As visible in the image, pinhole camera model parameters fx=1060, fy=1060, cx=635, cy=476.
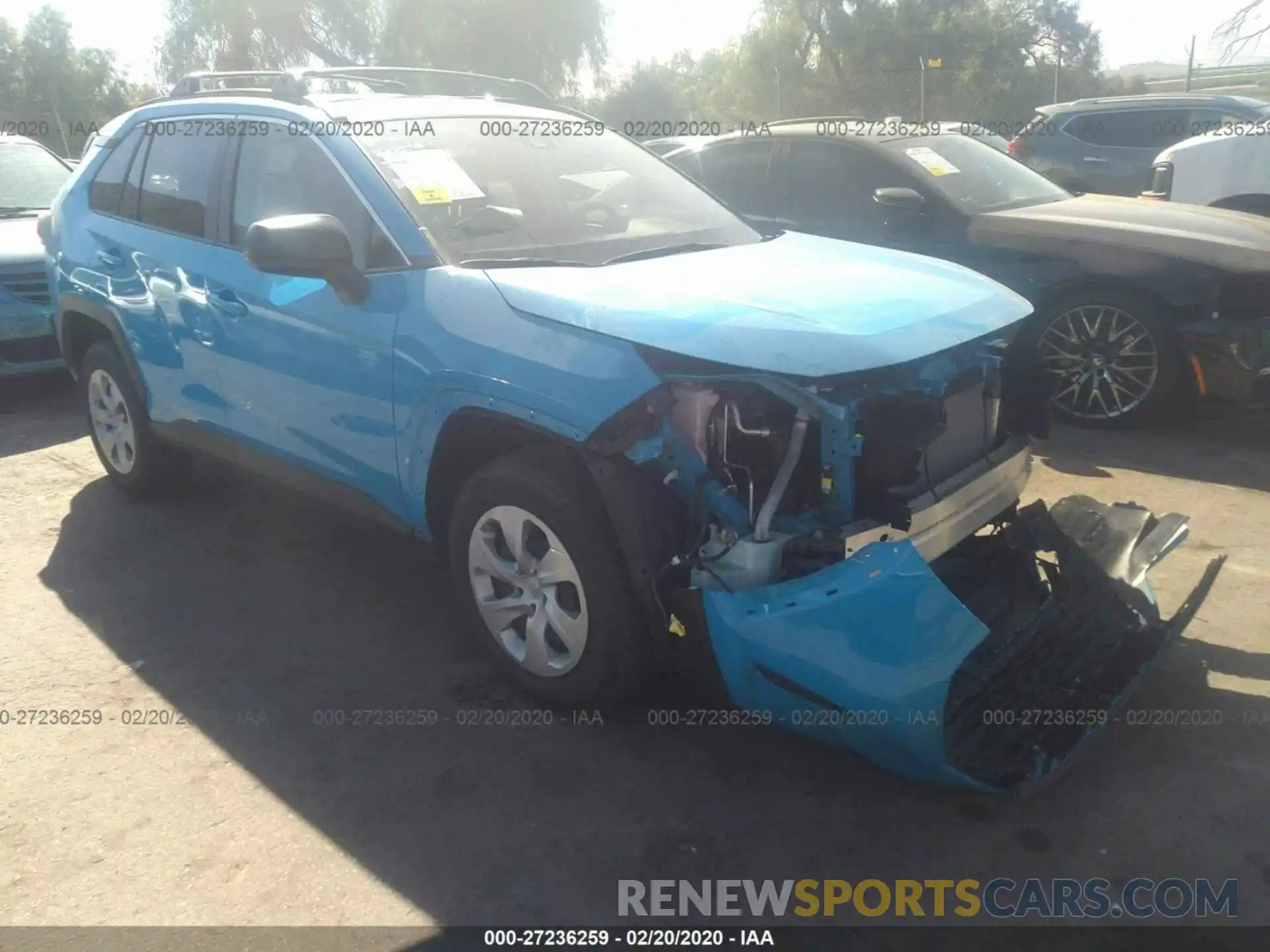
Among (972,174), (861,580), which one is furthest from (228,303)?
(972,174)

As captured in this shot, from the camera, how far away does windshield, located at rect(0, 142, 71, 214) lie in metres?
8.09

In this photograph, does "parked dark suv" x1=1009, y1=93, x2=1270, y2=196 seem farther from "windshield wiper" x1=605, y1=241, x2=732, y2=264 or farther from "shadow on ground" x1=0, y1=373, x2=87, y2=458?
"shadow on ground" x1=0, y1=373, x2=87, y2=458

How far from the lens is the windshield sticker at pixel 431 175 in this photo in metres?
3.50

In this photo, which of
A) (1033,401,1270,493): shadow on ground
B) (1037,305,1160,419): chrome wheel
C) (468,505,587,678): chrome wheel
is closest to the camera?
(468,505,587,678): chrome wheel

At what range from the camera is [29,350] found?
7098 millimetres

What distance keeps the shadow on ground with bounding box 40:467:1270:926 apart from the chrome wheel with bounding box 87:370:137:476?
1.21 meters

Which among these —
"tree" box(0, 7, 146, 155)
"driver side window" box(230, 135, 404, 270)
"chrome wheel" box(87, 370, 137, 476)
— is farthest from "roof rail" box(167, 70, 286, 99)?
"tree" box(0, 7, 146, 155)

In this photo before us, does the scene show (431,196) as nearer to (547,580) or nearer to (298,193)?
(298,193)

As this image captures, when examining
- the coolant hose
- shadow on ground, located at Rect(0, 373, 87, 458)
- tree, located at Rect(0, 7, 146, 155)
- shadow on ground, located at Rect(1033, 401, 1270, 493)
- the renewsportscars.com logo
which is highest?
tree, located at Rect(0, 7, 146, 155)

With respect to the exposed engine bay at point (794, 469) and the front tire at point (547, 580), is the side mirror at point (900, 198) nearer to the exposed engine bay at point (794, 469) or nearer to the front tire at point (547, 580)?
the exposed engine bay at point (794, 469)

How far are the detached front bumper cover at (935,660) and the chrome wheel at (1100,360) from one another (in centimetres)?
272

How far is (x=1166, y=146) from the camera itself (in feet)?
37.6

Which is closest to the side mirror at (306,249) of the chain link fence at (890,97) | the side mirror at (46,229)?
the side mirror at (46,229)

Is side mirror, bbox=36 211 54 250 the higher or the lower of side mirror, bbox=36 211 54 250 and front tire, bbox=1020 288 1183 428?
the higher
